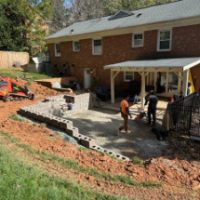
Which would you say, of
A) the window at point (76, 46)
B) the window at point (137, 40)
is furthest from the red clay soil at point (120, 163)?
the window at point (76, 46)

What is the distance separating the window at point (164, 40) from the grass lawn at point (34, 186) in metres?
14.0

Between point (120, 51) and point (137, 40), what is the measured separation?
1789 millimetres

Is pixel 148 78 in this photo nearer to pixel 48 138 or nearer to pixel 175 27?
pixel 175 27

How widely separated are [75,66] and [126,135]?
15035mm

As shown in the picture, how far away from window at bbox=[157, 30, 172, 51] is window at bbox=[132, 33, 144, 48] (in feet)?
4.99

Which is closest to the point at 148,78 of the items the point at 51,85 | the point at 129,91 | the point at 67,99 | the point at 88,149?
the point at 129,91

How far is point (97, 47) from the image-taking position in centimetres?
2180

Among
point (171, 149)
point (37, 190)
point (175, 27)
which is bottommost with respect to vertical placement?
point (171, 149)

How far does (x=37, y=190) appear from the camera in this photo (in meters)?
4.55

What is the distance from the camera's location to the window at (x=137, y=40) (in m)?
18.2

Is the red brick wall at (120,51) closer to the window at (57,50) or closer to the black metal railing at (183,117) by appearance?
the window at (57,50)

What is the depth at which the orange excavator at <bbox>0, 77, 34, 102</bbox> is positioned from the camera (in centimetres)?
1485

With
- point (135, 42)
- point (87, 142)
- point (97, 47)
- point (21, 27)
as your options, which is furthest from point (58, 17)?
point (87, 142)

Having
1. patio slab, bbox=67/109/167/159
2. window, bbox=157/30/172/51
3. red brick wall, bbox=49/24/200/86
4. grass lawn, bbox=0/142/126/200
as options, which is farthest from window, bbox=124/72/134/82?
grass lawn, bbox=0/142/126/200
